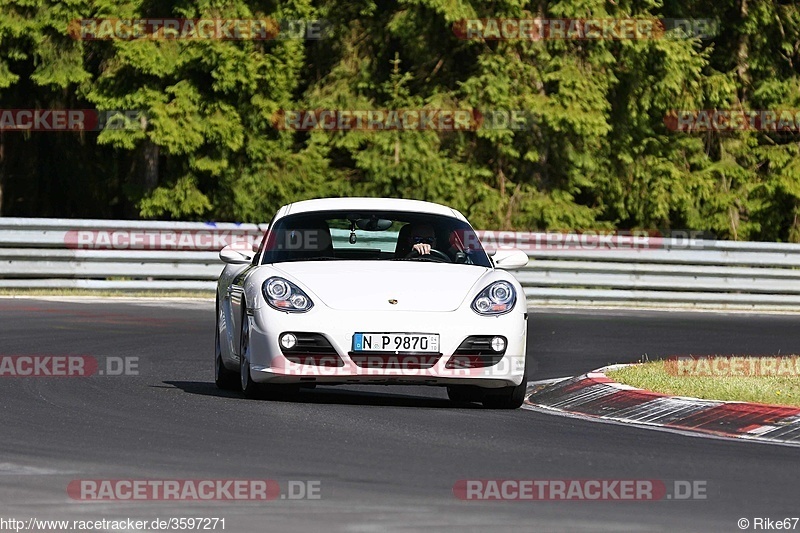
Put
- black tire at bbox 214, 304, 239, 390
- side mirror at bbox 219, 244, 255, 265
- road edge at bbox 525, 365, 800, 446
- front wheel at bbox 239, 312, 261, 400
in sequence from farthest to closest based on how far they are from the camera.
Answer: black tire at bbox 214, 304, 239, 390 < side mirror at bbox 219, 244, 255, 265 < front wheel at bbox 239, 312, 261, 400 < road edge at bbox 525, 365, 800, 446

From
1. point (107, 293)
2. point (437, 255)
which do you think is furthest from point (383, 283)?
point (107, 293)

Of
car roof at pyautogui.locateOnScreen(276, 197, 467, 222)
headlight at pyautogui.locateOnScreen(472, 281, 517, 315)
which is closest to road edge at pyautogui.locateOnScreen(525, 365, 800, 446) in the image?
headlight at pyautogui.locateOnScreen(472, 281, 517, 315)

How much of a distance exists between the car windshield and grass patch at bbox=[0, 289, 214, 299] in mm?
10605

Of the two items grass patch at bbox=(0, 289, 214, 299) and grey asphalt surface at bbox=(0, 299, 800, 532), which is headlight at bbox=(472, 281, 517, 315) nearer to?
grey asphalt surface at bbox=(0, 299, 800, 532)

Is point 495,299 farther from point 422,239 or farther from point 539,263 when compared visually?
point 539,263

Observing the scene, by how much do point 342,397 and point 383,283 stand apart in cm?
125

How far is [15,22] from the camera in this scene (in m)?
29.8

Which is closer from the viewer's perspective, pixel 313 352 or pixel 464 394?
pixel 313 352

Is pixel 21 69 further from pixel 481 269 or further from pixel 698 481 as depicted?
pixel 698 481

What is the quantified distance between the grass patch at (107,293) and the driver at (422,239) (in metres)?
11.1

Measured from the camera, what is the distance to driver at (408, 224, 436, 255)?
11.1 m

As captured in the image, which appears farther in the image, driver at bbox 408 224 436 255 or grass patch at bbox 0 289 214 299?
grass patch at bbox 0 289 214 299

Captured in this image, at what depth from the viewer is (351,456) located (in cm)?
789

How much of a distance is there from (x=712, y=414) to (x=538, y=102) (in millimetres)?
20103
